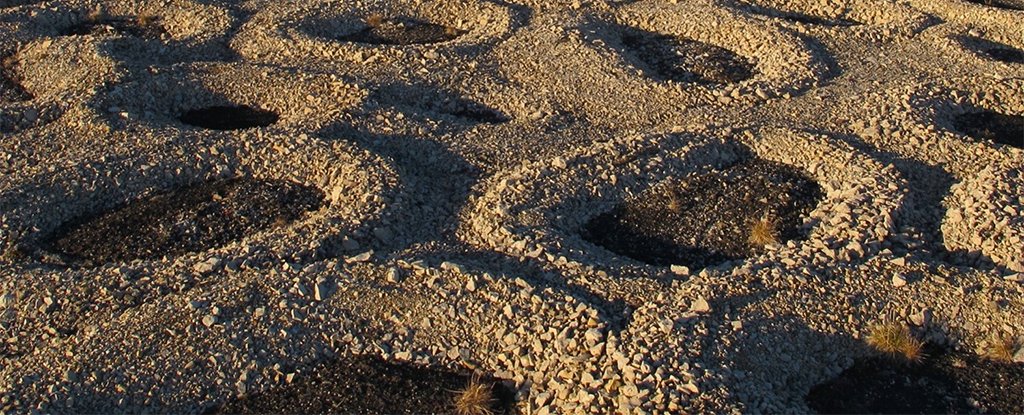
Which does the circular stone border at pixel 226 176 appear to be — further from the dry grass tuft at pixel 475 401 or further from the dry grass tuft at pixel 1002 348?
the dry grass tuft at pixel 1002 348

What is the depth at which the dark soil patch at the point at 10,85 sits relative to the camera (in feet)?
58.8

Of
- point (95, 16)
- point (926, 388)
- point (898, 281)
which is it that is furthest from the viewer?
point (95, 16)

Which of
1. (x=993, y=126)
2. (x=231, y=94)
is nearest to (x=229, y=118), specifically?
(x=231, y=94)

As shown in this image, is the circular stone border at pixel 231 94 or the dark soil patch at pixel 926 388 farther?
the circular stone border at pixel 231 94

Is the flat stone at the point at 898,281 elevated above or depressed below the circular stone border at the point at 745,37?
above

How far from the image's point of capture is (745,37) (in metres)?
19.5

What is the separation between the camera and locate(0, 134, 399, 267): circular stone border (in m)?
13.2

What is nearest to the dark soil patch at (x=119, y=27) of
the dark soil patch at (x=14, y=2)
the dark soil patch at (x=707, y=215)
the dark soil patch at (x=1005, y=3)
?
the dark soil patch at (x=14, y=2)

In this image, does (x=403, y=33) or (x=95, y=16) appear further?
(x=95, y=16)

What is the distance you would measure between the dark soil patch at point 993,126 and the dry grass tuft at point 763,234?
5.04m

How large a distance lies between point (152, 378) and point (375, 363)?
8.04ft

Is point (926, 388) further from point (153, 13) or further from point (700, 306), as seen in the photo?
point (153, 13)

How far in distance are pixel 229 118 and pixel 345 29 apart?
456 cm

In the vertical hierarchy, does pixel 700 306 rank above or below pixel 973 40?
above
